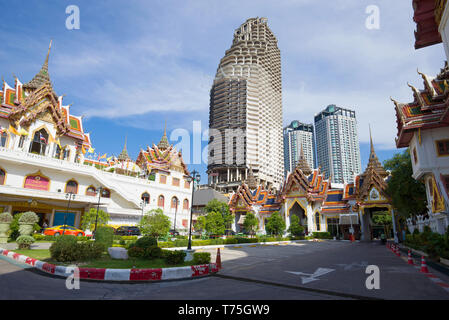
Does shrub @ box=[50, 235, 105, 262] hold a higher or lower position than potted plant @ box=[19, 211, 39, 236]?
lower

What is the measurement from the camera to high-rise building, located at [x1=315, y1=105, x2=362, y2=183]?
162 metres

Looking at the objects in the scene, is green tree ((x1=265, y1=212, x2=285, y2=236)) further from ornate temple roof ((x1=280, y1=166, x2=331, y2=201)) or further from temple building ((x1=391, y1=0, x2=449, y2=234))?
temple building ((x1=391, y1=0, x2=449, y2=234))

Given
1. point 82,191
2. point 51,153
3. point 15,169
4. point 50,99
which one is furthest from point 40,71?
point 82,191

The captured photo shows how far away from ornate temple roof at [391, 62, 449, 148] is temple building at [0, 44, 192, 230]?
93.3 feet

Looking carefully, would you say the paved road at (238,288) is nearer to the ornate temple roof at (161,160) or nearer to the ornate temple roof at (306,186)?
the ornate temple roof at (306,186)

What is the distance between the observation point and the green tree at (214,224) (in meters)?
30.1

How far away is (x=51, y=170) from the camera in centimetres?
2994

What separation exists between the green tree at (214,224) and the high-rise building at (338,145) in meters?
144

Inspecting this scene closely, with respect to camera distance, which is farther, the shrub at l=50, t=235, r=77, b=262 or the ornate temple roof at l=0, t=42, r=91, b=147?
the ornate temple roof at l=0, t=42, r=91, b=147

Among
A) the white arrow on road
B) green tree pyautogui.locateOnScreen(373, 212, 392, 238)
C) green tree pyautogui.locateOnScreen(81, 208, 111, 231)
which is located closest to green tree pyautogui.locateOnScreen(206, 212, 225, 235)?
green tree pyautogui.locateOnScreen(81, 208, 111, 231)

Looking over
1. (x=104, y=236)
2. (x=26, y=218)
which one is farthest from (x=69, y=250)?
(x=26, y=218)

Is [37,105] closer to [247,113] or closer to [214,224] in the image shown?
[214,224]

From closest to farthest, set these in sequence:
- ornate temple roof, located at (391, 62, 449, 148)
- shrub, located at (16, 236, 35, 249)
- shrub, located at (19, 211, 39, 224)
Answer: shrub, located at (16, 236, 35, 249)
shrub, located at (19, 211, 39, 224)
ornate temple roof, located at (391, 62, 449, 148)
